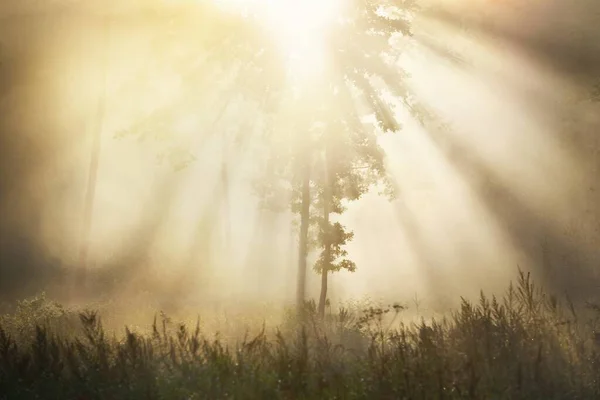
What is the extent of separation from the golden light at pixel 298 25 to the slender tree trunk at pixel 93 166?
1360 cm

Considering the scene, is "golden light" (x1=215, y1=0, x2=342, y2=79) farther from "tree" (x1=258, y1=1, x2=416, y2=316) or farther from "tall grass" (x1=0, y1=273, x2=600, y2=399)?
"tall grass" (x1=0, y1=273, x2=600, y2=399)

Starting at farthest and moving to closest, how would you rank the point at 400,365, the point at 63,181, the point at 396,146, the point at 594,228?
the point at 63,181 < the point at 396,146 < the point at 594,228 < the point at 400,365

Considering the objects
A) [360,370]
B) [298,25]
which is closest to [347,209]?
[298,25]

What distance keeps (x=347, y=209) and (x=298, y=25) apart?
313 inches

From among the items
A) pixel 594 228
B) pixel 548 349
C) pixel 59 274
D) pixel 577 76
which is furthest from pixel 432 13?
pixel 59 274

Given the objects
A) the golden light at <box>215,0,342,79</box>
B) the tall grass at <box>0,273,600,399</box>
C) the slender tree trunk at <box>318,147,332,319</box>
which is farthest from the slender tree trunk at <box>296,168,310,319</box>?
the tall grass at <box>0,273,600,399</box>

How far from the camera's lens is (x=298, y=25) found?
68.8 feet

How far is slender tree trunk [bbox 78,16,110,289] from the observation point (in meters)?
29.9

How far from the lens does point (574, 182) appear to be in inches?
979

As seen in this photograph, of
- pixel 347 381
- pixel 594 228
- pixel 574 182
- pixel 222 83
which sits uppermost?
pixel 222 83

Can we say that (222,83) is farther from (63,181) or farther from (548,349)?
(63,181)

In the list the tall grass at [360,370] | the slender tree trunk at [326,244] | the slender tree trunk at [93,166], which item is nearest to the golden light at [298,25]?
the slender tree trunk at [326,244]

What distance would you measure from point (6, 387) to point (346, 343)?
4.12 metres

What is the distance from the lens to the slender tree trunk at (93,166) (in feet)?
98.0
